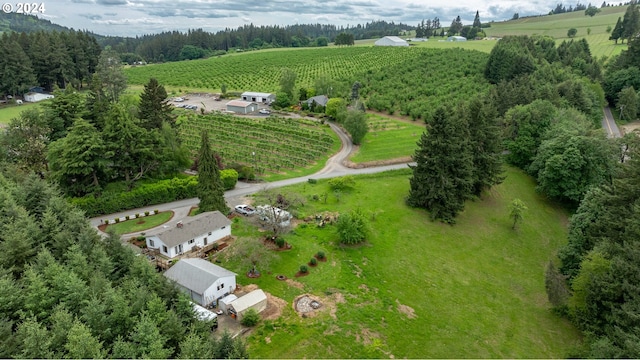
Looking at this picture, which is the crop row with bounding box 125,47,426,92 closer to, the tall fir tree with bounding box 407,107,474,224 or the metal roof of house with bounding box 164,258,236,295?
the tall fir tree with bounding box 407,107,474,224

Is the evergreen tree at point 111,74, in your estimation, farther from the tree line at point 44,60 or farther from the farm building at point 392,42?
the farm building at point 392,42

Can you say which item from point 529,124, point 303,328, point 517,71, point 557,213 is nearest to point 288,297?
point 303,328

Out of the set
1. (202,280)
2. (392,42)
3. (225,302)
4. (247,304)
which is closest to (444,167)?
(247,304)

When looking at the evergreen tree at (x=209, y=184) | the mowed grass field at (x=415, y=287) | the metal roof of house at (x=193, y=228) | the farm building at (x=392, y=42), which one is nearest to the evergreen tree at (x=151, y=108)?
the evergreen tree at (x=209, y=184)

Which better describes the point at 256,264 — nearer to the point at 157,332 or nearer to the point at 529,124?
the point at 157,332

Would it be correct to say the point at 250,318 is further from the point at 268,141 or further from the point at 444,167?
the point at 268,141

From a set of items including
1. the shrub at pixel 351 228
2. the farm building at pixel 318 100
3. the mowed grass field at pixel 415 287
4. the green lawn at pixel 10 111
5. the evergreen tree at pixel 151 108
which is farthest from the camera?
the farm building at pixel 318 100
